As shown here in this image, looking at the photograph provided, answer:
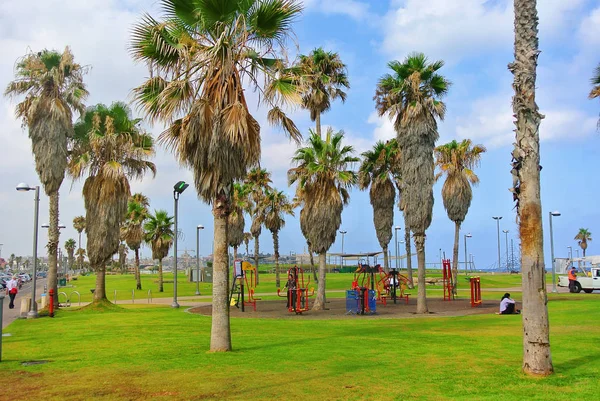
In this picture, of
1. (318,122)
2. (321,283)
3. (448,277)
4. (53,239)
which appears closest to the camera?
(321,283)

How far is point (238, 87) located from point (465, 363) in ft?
25.7

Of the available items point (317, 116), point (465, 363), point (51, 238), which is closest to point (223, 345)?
point (465, 363)

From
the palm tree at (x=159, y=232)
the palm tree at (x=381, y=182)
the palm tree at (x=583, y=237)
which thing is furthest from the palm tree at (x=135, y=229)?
the palm tree at (x=583, y=237)

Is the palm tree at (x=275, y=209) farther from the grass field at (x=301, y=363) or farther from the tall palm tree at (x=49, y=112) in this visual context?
the grass field at (x=301, y=363)

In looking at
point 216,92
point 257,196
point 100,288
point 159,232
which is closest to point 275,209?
point 257,196

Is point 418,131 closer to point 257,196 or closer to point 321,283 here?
point 321,283

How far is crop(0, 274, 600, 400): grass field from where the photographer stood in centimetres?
878

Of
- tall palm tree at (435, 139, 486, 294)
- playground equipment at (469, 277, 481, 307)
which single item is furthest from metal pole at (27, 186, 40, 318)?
tall palm tree at (435, 139, 486, 294)

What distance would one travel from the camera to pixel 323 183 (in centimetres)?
2662

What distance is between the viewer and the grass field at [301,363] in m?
8.78

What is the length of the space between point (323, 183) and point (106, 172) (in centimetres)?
1087

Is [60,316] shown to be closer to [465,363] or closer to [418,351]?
[418,351]

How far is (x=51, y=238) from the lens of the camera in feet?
92.9

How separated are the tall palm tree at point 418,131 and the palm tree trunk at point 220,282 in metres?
14.2
